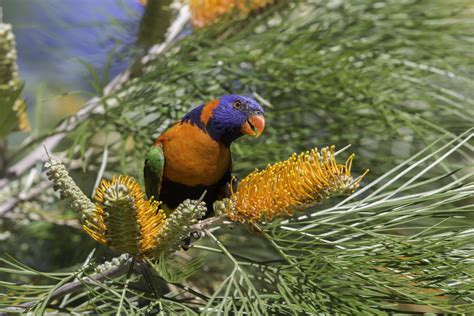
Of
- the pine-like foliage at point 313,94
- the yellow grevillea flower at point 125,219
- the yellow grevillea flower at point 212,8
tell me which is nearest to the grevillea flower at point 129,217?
Result: the yellow grevillea flower at point 125,219

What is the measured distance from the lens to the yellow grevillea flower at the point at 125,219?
0.81 m

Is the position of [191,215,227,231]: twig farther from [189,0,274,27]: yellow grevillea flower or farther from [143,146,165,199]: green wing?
[189,0,274,27]: yellow grevillea flower

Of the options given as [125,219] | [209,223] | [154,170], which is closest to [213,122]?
[154,170]

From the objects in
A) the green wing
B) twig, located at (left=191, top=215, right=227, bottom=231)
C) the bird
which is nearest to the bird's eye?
the bird

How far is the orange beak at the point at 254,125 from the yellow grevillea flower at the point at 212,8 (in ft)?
0.85

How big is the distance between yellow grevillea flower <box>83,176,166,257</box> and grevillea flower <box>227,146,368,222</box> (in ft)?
0.36

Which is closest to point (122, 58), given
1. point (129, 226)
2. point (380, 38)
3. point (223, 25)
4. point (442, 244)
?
point (223, 25)

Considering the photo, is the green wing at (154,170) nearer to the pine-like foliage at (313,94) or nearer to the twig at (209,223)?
the pine-like foliage at (313,94)

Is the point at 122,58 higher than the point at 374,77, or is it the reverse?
the point at 122,58

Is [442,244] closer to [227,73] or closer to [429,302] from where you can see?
[429,302]

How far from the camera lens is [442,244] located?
0.87 metres

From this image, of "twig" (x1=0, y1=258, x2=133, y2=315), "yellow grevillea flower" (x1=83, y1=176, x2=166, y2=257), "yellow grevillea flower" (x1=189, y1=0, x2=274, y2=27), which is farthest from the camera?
"yellow grevillea flower" (x1=189, y1=0, x2=274, y2=27)

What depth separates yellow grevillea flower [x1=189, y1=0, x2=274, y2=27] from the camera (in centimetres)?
150

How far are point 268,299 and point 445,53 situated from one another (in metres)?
0.74
